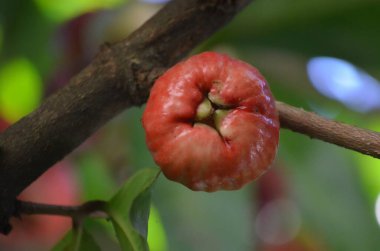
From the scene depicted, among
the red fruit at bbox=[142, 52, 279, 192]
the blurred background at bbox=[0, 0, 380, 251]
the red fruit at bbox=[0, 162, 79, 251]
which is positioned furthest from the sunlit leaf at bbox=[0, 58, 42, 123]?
the red fruit at bbox=[142, 52, 279, 192]

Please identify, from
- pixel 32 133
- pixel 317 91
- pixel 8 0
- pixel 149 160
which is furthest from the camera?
pixel 317 91

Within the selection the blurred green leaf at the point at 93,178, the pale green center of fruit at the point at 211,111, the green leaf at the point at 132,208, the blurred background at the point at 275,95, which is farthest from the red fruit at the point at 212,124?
the blurred green leaf at the point at 93,178

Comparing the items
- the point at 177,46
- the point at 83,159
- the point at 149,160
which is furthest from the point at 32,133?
the point at 83,159

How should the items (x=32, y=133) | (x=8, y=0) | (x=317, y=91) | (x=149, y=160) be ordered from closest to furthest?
(x=32, y=133) < (x=149, y=160) < (x=8, y=0) < (x=317, y=91)

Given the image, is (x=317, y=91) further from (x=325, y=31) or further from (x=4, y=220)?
(x=4, y=220)

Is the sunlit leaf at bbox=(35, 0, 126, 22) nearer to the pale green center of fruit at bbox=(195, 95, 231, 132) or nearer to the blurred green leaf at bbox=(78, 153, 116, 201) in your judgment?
the blurred green leaf at bbox=(78, 153, 116, 201)

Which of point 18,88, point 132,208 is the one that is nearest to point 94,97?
point 132,208
